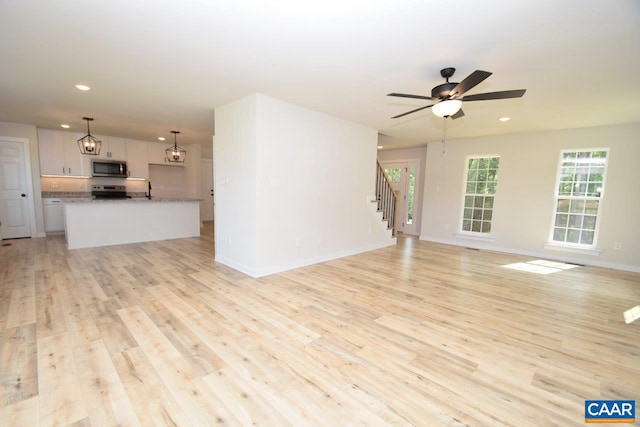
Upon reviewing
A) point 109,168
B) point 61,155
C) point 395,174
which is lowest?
point 109,168

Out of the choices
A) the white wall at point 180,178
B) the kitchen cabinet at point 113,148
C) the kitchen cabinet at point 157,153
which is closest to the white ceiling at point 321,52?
the kitchen cabinet at point 113,148

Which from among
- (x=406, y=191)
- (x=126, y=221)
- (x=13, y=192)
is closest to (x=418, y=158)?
(x=406, y=191)

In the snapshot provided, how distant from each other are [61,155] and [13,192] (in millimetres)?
1205

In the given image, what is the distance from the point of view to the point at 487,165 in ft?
20.2

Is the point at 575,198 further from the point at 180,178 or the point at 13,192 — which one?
the point at 13,192

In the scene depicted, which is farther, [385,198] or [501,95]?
[385,198]

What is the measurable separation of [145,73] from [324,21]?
2247 mm

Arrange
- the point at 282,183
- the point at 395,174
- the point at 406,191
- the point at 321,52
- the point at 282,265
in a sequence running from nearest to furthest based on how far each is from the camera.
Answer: the point at 321,52 < the point at 282,183 < the point at 282,265 < the point at 406,191 < the point at 395,174

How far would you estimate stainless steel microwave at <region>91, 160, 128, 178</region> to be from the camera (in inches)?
266

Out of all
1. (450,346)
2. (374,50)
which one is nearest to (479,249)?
(450,346)

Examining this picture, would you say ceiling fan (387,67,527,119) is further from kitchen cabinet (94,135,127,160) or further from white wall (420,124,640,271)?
kitchen cabinet (94,135,127,160)

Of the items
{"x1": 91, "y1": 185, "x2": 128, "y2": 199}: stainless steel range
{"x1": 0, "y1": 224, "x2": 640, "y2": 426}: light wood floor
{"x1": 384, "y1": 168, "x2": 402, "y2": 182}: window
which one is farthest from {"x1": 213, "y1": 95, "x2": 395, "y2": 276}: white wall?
{"x1": 91, "y1": 185, "x2": 128, "y2": 199}: stainless steel range

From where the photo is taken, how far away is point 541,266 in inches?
189

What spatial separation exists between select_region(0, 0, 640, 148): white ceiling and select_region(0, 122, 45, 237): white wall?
204 cm
